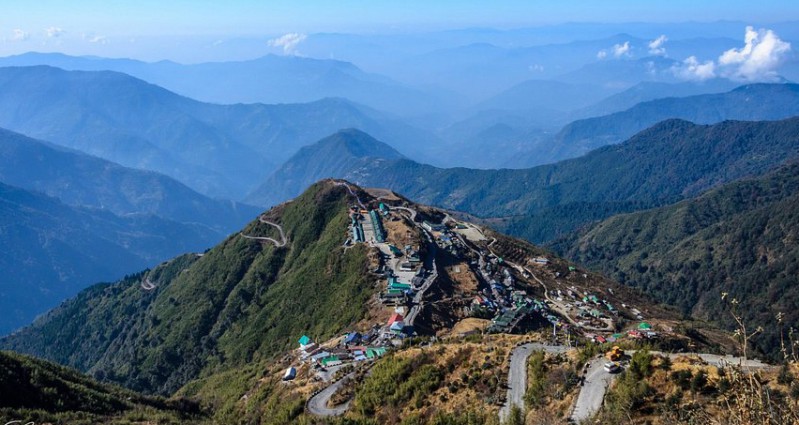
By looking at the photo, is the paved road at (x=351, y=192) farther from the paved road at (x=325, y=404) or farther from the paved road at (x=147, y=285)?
the paved road at (x=325, y=404)

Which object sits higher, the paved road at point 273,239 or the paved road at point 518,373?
the paved road at point 518,373

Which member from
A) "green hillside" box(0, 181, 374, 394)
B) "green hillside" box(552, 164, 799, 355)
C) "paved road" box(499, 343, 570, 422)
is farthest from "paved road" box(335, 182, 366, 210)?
"paved road" box(499, 343, 570, 422)

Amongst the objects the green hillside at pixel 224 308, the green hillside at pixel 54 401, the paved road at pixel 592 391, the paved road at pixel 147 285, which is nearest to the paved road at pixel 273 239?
the green hillside at pixel 224 308

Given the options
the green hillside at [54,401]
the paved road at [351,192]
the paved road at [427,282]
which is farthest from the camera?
the paved road at [351,192]

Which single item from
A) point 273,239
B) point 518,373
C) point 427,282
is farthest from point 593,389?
point 273,239

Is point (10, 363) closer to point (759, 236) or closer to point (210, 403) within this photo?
point (210, 403)

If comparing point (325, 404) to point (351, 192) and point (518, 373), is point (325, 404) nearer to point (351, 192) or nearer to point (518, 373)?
point (518, 373)

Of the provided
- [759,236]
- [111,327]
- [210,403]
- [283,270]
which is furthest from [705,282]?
[111,327]
